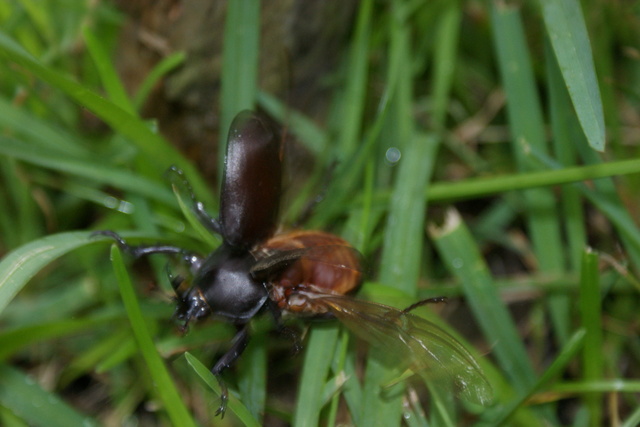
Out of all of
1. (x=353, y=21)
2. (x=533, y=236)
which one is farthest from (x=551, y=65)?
(x=353, y=21)

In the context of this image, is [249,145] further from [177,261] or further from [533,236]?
[533,236]

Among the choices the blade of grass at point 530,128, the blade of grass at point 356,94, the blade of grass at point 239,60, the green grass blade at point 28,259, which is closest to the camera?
the green grass blade at point 28,259

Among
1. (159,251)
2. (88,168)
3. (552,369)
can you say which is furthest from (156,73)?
(552,369)

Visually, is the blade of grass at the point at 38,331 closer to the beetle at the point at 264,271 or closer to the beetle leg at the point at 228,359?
the beetle at the point at 264,271

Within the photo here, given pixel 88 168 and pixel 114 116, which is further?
pixel 88 168

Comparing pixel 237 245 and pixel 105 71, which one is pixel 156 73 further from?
pixel 237 245

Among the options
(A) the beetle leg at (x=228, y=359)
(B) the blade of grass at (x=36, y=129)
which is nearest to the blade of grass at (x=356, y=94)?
(A) the beetle leg at (x=228, y=359)

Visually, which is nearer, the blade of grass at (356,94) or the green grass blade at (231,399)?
the green grass blade at (231,399)
